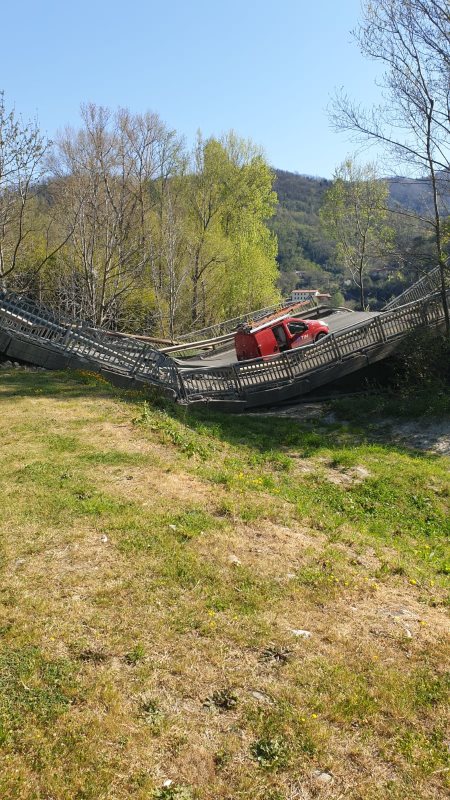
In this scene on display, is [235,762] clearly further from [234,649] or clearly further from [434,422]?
[434,422]

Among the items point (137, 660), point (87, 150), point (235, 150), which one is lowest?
point (137, 660)

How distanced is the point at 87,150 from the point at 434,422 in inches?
1056

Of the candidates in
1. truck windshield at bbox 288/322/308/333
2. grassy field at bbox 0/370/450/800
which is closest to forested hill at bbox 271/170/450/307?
truck windshield at bbox 288/322/308/333

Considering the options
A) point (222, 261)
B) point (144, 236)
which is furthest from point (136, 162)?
point (222, 261)

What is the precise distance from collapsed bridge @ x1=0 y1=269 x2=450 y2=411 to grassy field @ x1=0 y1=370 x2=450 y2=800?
20.1ft

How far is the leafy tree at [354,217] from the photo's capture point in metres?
41.9

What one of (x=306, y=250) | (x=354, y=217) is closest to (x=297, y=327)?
(x=354, y=217)

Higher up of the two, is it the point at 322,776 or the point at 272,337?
the point at 272,337

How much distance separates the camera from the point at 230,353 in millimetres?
26891

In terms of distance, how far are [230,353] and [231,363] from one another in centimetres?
772

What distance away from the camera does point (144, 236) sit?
37.5 meters

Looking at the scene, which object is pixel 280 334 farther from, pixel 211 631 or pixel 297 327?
pixel 211 631

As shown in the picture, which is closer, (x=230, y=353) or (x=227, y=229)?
(x=230, y=353)

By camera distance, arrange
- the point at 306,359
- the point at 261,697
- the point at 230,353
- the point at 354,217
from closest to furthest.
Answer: the point at 261,697, the point at 306,359, the point at 230,353, the point at 354,217
